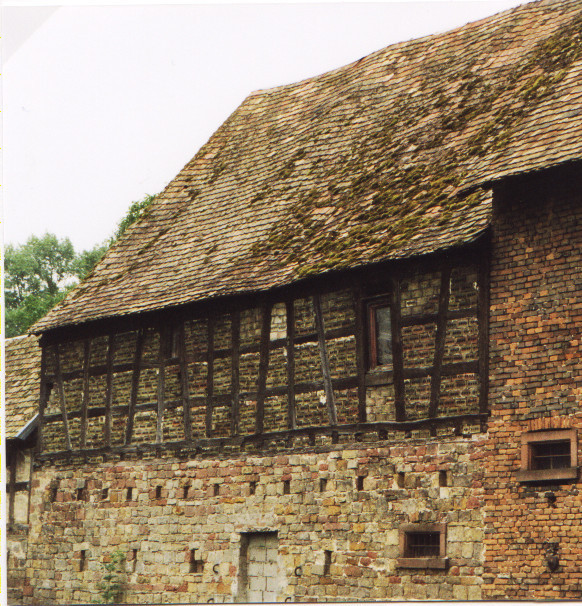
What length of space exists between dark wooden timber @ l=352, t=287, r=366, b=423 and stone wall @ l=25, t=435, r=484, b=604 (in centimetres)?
54

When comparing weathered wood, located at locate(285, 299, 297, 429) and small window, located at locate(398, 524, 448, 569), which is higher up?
weathered wood, located at locate(285, 299, 297, 429)

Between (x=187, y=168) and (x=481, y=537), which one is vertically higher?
(x=187, y=168)

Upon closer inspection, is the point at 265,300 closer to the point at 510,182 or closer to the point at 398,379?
the point at 398,379

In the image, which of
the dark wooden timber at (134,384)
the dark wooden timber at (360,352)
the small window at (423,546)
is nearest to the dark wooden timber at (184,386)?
the dark wooden timber at (134,384)

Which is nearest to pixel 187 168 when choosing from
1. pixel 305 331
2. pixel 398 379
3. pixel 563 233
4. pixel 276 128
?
pixel 276 128

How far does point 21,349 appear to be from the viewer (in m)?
24.7

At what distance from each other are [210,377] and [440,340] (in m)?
4.32

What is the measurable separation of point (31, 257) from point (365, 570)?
34621mm

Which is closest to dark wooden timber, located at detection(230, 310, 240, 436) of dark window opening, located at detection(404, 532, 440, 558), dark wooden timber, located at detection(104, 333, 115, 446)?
dark wooden timber, located at detection(104, 333, 115, 446)

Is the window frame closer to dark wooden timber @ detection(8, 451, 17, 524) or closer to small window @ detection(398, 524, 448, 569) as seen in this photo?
small window @ detection(398, 524, 448, 569)

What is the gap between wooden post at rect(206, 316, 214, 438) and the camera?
17250 millimetres

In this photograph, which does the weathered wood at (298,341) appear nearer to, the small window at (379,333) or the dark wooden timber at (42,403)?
the small window at (379,333)

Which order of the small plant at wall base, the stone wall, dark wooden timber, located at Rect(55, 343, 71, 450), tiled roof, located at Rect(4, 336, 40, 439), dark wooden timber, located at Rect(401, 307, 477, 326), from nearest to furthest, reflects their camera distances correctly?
the stone wall
dark wooden timber, located at Rect(401, 307, 477, 326)
the small plant at wall base
dark wooden timber, located at Rect(55, 343, 71, 450)
tiled roof, located at Rect(4, 336, 40, 439)

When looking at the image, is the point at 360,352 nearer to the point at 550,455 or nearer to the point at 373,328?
the point at 373,328
